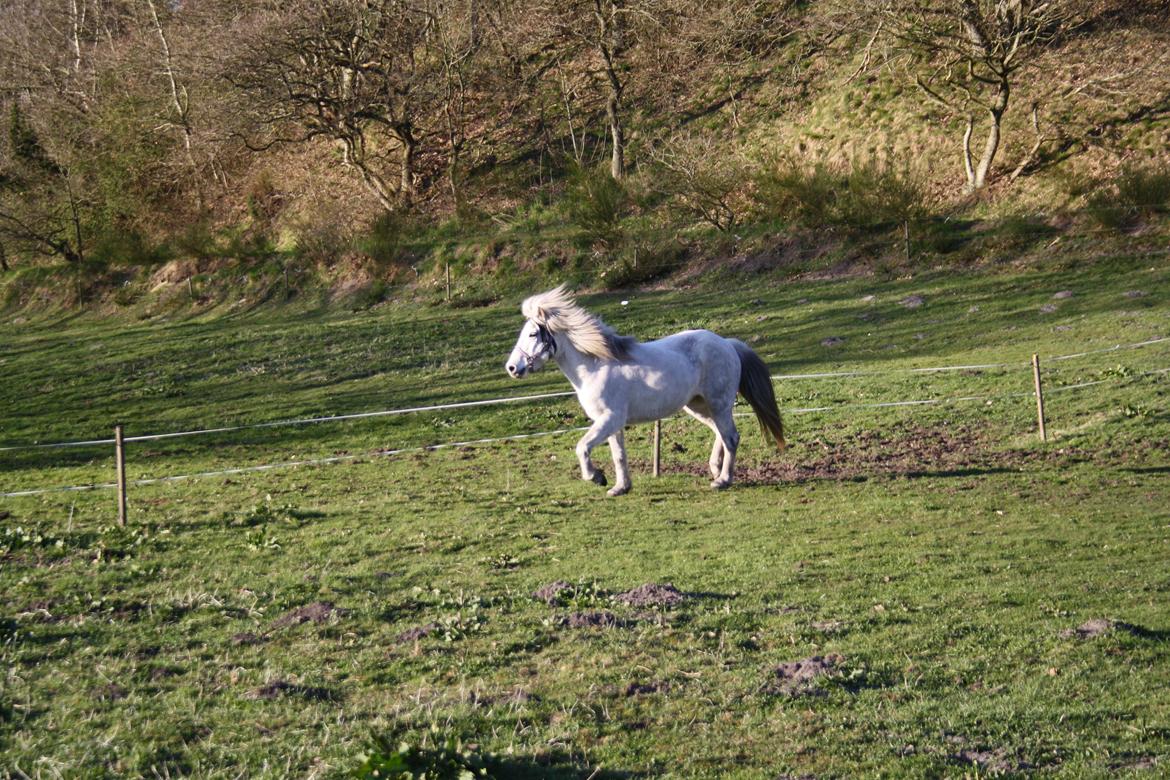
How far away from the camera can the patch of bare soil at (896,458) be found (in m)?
14.0

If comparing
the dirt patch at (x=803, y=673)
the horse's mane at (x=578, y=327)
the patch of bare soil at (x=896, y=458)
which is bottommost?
the patch of bare soil at (x=896, y=458)

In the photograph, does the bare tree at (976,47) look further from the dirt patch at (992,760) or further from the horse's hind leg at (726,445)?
the dirt patch at (992,760)

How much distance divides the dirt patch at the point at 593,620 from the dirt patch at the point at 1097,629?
3.25 m

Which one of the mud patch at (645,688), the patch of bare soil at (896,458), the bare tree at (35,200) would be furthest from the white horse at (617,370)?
the bare tree at (35,200)

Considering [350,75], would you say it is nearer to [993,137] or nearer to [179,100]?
[179,100]

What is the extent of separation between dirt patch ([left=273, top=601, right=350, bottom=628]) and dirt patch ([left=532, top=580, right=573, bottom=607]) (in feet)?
5.30

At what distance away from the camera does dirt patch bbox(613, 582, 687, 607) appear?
8211mm

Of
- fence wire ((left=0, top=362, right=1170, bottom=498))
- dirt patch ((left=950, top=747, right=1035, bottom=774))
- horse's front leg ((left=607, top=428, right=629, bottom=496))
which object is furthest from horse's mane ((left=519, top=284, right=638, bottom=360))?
dirt patch ((left=950, top=747, right=1035, bottom=774))

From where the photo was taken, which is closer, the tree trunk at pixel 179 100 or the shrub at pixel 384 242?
the shrub at pixel 384 242

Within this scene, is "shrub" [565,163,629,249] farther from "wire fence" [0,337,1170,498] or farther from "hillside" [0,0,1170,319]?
"wire fence" [0,337,1170,498]

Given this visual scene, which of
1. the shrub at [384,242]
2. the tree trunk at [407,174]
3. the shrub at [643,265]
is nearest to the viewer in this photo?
the shrub at [643,265]

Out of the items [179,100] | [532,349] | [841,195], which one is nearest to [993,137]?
[841,195]

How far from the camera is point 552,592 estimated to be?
861 centimetres

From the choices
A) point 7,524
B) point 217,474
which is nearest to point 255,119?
point 217,474
